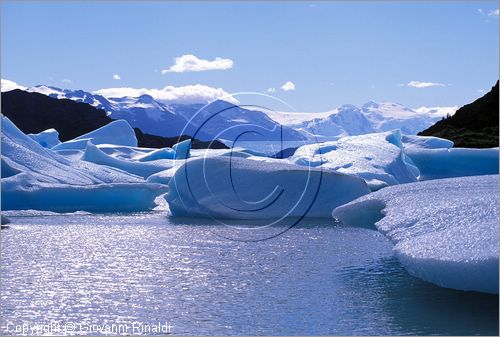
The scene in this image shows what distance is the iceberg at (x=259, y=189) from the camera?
17125mm

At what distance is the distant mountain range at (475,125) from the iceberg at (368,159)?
28989 mm

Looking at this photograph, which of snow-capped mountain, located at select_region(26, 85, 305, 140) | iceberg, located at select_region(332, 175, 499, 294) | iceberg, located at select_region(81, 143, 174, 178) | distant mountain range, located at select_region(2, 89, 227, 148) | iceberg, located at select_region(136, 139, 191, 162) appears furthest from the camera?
snow-capped mountain, located at select_region(26, 85, 305, 140)

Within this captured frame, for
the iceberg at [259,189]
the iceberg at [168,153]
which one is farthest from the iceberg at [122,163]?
the iceberg at [259,189]

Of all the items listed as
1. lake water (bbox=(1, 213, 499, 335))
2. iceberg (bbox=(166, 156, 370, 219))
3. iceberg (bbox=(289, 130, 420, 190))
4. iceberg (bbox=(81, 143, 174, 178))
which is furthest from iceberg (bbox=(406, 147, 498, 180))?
lake water (bbox=(1, 213, 499, 335))

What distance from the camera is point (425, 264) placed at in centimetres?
720

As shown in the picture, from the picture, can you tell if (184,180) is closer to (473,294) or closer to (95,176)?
(95,176)

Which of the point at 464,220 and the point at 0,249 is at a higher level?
the point at 464,220

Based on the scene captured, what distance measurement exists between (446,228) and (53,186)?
1363 cm

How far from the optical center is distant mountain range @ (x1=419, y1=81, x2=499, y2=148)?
2259 inches

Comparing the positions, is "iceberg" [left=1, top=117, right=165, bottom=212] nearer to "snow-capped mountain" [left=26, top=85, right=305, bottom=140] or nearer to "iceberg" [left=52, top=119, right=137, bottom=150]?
"iceberg" [left=52, top=119, right=137, bottom=150]

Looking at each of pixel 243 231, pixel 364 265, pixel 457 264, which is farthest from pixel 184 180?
pixel 457 264

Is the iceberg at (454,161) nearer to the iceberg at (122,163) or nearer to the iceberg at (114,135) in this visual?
the iceberg at (122,163)

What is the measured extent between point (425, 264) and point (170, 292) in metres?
3.15

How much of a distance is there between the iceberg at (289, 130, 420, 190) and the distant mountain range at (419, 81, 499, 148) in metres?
29.0
